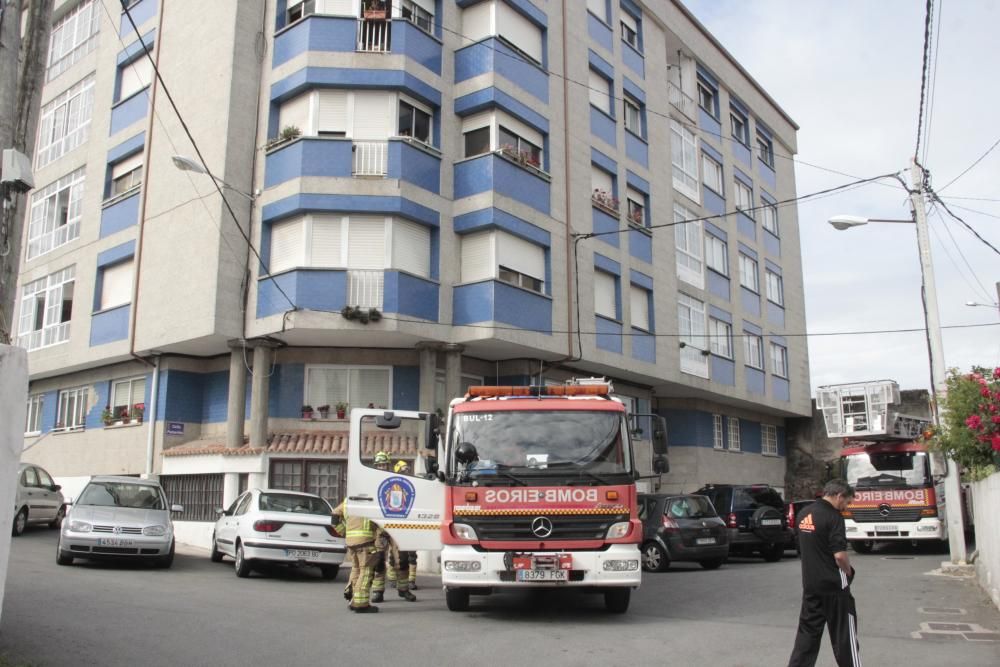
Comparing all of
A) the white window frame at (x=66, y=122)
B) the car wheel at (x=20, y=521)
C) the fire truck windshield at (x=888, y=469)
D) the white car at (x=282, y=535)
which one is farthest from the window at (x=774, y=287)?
the car wheel at (x=20, y=521)

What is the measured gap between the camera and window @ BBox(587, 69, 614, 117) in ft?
82.4

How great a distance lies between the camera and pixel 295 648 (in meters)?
8.36

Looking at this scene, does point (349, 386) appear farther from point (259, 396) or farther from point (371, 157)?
point (371, 157)

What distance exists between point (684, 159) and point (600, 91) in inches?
220

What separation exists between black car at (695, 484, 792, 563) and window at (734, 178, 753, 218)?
15.4m

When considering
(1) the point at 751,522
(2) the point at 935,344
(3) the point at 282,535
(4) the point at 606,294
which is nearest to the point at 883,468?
(1) the point at 751,522

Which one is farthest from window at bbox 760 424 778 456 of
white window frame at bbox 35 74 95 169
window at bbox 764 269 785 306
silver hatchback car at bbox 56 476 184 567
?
white window frame at bbox 35 74 95 169

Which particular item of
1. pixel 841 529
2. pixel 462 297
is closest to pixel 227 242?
pixel 462 297

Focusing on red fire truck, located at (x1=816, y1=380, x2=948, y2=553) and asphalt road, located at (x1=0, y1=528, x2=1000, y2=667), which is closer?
asphalt road, located at (x1=0, y1=528, x2=1000, y2=667)

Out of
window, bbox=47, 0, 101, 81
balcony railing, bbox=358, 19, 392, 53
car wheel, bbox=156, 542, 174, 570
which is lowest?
car wheel, bbox=156, 542, 174, 570

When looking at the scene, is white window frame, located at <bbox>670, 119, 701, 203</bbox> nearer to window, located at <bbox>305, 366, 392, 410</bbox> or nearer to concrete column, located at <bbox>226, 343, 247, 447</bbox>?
window, located at <bbox>305, 366, 392, 410</bbox>

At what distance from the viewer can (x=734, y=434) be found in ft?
108

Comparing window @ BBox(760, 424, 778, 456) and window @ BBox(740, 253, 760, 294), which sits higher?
window @ BBox(740, 253, 760, 294)

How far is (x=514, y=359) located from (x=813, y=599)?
15.1 m
